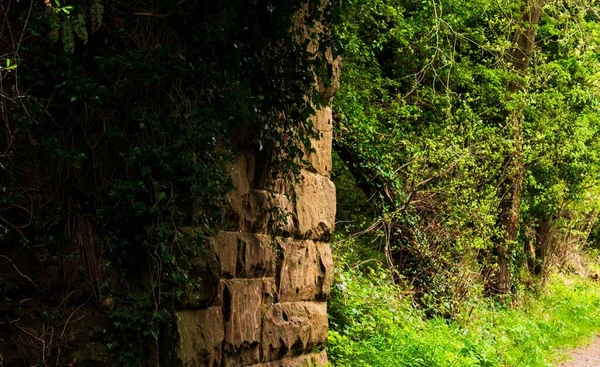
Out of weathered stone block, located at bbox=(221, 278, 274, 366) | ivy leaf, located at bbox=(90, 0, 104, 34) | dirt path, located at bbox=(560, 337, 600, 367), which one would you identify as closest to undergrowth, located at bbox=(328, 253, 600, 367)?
dirt path, located at bbox=(560, 337, 600, 367)

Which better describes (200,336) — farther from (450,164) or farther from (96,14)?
(450,164)

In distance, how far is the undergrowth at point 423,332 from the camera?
1014 centimetres

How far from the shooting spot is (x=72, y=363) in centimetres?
477

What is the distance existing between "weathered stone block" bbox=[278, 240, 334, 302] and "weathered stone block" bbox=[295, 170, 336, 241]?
111 mm

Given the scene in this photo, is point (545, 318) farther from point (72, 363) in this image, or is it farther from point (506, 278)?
point (72, 363)

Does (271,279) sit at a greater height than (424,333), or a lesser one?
greater

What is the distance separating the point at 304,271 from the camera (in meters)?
7.71

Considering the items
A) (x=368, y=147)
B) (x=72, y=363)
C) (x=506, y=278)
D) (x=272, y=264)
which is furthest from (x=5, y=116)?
(x=506, y=278)

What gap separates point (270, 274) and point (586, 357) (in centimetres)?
984

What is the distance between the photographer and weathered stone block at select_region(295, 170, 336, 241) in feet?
24.9

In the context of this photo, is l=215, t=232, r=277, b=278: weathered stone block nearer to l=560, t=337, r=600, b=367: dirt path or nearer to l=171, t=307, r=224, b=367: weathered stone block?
l=171, t=307, r=224, b=367: weathered stone block

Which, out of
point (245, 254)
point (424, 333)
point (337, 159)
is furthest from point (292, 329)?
point (337, 159)

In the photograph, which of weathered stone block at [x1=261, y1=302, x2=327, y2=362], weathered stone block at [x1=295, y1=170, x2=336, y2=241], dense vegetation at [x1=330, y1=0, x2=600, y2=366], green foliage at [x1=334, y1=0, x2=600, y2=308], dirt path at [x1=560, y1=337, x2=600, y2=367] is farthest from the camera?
dirt path at [x1=560, y1=337, x2=600, y2=367]

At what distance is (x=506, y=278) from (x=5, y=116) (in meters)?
14.5
